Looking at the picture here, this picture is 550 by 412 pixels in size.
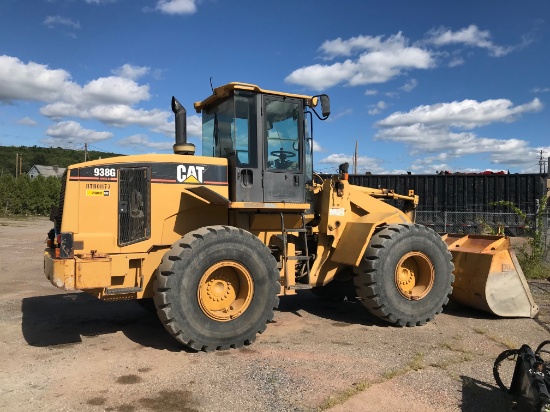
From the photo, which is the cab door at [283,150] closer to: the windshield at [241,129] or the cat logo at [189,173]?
the windshield at [241,129]

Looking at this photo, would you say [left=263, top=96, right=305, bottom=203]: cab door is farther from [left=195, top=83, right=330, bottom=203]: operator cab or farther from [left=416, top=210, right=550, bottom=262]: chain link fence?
[left=416, top=210, right=550, bottom=262]: chain link fence

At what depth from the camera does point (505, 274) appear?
276 inches

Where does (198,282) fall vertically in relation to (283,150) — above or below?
below

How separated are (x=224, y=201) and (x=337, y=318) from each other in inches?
104

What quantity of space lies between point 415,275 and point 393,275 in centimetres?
63

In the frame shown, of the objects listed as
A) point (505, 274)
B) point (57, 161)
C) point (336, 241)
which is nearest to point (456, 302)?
point (505, 274)

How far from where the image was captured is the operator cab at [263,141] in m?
6.21

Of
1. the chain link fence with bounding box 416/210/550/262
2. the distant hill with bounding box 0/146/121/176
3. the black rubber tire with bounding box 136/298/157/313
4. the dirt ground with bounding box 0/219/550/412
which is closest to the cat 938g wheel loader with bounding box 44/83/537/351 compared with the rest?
the dirt ground with bounding box 0/219/550/412

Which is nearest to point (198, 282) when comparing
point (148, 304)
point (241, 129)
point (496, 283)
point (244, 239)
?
point (244, 239)

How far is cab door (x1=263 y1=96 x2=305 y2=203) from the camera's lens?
20.7 ft

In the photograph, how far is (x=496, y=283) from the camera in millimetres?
6973

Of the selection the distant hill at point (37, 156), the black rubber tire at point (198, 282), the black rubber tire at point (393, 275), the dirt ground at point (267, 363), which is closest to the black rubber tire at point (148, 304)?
the dirt ground at point (267, 363)

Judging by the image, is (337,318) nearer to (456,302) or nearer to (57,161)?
(456,302)

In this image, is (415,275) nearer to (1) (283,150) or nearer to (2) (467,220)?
(1) (283,150)
